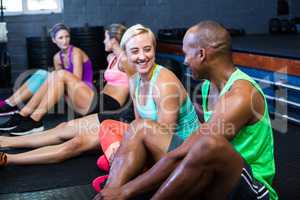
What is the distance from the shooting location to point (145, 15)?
675 centimetres

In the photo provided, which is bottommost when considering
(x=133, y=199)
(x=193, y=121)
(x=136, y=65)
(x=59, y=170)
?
(x=59, y=170)

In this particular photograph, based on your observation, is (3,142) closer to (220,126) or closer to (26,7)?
(220,126)

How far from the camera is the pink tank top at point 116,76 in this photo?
11.2ft

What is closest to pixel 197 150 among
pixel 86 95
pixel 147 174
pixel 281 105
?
pixel 147 174

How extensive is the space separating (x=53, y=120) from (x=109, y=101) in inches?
36.6

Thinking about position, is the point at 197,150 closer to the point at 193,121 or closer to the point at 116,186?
the point at 116,186

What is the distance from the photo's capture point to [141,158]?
1.90 metres

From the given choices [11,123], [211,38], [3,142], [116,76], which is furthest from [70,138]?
[211,38]

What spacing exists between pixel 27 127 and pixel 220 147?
7.87 feet

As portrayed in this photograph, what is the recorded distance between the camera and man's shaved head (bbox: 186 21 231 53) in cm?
166

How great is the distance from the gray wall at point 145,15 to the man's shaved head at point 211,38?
5.01 meters

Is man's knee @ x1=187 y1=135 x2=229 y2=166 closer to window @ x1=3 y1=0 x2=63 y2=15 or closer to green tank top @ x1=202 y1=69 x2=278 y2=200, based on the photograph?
green tank top @ x1=202 y1=69 x2=278 y2=200

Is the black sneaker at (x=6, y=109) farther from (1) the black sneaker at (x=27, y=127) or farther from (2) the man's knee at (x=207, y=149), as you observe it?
(2) the man's knee at (x=207, y=149)

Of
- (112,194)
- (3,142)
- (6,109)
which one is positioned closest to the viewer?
(112,194)
